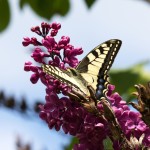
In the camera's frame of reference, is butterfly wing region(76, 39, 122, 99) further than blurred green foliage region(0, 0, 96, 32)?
No

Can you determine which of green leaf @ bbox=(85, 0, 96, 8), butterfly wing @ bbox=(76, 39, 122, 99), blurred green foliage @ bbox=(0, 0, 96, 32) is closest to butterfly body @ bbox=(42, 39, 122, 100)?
butterfly wing @ bbox=(76, 39, 122, 99)

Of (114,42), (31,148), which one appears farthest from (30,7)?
(114,42)

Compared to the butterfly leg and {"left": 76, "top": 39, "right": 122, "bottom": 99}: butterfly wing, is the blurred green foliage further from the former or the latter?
the butterfly leg

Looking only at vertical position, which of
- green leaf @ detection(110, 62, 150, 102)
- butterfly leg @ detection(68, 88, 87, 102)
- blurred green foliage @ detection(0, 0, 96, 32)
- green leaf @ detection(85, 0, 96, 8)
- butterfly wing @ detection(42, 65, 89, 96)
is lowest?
green leaf @ detection(110, 62, 150, 102)

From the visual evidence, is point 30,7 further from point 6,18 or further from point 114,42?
point 114,42

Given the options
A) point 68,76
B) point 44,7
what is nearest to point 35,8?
point 44,7

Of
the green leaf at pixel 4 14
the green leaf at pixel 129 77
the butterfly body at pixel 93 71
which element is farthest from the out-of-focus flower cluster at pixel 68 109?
the green leaf at pixel 4 14

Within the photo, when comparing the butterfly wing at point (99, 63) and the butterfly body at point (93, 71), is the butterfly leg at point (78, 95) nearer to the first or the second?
the butterfly body at point (93, 71)
